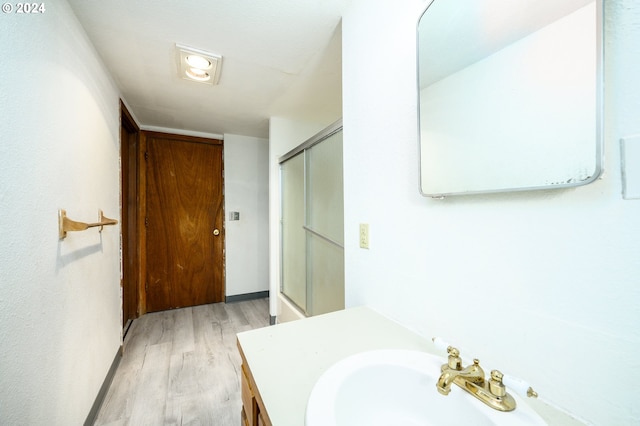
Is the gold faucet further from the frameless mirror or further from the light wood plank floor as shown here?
the light wood plank floor

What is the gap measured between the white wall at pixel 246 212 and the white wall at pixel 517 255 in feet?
7.93

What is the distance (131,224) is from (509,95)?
3222 millimetres

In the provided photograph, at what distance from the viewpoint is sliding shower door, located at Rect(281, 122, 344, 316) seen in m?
1.65

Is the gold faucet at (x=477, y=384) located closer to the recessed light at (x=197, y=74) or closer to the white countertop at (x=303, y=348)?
the white countertop at (x=303, y=348)

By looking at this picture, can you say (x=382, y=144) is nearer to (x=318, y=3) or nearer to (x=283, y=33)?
(x=318, y=3)

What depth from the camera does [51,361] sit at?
937 mm

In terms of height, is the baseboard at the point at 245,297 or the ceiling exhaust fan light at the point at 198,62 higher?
the ceiling exhaust fan light at the point at 198,62

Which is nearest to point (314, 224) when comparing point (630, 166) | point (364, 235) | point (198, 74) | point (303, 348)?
point (364, 235)

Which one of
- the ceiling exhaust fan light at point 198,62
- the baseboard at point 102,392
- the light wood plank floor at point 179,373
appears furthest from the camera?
the ceiling exhaust fan light at point 198,62

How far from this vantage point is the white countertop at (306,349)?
0.51 metres

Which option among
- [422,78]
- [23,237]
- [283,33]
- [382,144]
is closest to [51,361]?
[23,237]

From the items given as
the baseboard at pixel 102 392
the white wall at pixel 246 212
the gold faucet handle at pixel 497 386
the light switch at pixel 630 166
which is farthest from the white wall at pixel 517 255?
the white wall at pixel 246 212

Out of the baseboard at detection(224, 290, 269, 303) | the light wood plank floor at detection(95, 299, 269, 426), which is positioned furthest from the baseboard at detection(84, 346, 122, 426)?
the baseboard at detection(224, 290, 269, 303)

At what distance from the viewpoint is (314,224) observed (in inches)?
77.5
